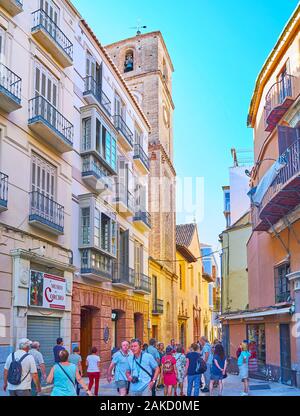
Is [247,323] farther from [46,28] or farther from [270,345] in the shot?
[46,28]

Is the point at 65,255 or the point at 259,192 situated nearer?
the point at 65,255

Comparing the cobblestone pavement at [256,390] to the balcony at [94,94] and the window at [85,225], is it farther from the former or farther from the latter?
the balcony at [94,94]

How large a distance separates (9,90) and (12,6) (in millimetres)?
2315

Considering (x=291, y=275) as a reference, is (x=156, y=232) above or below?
above

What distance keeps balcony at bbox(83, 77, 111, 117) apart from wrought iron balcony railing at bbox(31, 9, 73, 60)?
1.89 metres

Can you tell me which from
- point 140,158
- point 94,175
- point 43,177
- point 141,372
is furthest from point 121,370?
point 140,158

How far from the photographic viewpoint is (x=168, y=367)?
13.8m

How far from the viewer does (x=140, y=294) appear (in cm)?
2827

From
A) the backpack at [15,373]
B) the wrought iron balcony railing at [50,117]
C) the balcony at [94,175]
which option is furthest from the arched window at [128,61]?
the backpack at [15,373]

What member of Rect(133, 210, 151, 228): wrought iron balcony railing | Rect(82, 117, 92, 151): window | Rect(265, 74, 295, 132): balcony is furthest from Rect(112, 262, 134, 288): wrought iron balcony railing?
Rect(265, 74, 295, 132): balcony

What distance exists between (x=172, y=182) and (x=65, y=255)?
22702 mm

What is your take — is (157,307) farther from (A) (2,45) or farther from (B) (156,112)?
(A) (2,45)

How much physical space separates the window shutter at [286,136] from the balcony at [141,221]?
11290mm
